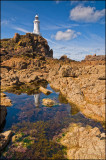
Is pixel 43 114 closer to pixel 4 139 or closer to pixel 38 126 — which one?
pixel 38 126

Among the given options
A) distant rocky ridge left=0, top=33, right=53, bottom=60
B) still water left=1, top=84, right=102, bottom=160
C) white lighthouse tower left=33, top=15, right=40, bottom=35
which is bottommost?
still water left=1, top=84, right=102, bottom=160

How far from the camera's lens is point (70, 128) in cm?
1725

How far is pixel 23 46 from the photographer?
97.4 meters

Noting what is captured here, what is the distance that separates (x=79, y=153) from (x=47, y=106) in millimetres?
14995

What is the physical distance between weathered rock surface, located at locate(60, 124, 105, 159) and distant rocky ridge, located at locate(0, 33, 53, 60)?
74.0m

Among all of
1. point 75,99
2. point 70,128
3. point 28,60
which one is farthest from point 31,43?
point 70,128

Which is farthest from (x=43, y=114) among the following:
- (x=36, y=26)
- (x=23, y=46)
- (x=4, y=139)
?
(x=36, y=26)

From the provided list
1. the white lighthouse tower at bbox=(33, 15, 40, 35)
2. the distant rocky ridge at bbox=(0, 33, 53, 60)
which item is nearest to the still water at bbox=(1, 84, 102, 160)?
the distant rocky ridge at bbox=(0, 33, 53, 60)

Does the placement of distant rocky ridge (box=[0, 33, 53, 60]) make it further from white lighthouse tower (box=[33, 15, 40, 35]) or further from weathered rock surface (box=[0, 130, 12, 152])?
weathered rock surface (box=[0, 130, 12, 152])

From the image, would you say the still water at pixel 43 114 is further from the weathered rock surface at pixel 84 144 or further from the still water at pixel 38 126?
Result: the weathered rock surface at pixel 84 144

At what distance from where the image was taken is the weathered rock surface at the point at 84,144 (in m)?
11.3

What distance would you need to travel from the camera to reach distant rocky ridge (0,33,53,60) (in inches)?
3436

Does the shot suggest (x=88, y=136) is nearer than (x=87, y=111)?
Yes

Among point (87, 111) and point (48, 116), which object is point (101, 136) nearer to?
point (87, 111)
